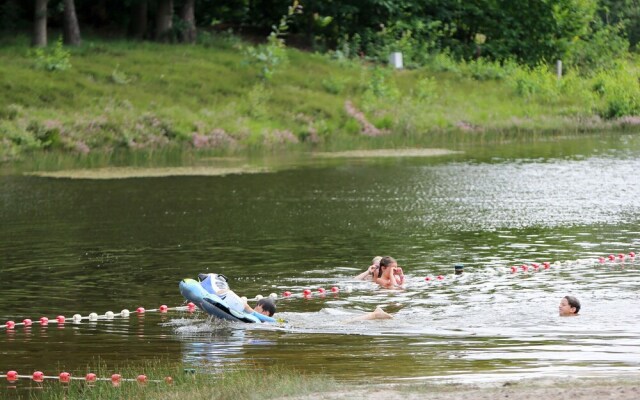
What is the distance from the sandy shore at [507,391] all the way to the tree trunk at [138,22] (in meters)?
53.0

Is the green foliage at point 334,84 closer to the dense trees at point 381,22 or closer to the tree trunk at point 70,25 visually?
the dense trees at point 381,22

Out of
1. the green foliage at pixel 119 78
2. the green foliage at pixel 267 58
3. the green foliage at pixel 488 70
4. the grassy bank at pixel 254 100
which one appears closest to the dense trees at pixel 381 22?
the green foliage at pixel 488 70

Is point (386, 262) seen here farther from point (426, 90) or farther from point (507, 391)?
point (426, 90)

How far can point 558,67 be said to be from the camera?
70750 mm

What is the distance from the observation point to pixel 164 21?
63.8 meters

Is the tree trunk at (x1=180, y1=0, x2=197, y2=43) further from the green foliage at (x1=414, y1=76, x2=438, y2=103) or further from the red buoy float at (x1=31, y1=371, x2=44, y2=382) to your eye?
the red buoy float at (x1=31, y1=371, x2=44, y2=382)

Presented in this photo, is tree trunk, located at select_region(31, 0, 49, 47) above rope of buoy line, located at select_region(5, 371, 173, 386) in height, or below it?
above

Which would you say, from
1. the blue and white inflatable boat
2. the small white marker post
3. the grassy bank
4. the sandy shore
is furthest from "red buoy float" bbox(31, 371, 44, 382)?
the small white marker post

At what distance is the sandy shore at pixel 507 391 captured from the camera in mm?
12203

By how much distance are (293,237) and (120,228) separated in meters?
4.65

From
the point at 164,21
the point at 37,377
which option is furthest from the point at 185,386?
the point at 164,21

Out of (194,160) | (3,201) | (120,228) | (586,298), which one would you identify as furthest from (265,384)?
(194,160)

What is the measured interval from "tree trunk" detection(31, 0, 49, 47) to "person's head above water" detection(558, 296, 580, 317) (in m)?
40.6

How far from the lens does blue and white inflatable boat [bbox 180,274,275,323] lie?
19766 mm
